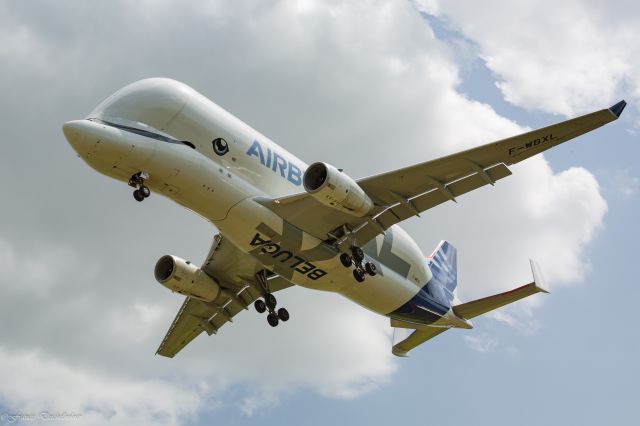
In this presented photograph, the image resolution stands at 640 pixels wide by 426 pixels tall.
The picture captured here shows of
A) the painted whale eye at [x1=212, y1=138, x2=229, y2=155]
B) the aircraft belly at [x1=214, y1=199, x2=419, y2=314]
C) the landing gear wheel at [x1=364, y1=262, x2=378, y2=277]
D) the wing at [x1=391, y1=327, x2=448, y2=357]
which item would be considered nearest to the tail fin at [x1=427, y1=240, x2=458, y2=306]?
the aircraft belly at [x1=214, y1=199, x2=419, y2=314]

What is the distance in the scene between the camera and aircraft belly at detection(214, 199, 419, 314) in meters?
30.9

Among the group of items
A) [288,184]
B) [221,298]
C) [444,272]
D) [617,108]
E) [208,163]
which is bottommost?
[617,108]

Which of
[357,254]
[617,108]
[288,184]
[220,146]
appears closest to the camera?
[617,108]

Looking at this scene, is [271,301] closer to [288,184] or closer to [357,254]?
[357,254]

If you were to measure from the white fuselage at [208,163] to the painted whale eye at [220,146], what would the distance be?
3 cm

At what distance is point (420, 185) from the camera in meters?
30.9

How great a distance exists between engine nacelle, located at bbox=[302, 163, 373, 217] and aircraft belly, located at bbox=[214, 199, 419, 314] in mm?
2422

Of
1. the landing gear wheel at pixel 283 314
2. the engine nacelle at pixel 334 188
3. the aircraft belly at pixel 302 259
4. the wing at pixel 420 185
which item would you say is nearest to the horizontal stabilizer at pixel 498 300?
the aircraft belly at pixel 302 259

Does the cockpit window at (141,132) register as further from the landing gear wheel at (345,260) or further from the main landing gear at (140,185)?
the landing gear wheel at (345,260)

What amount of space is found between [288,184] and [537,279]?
11115 millimetres

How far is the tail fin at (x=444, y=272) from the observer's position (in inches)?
1474

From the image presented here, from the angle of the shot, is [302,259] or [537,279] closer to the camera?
[302,259]

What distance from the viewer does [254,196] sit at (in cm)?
3075

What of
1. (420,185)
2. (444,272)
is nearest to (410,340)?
(444,272)
